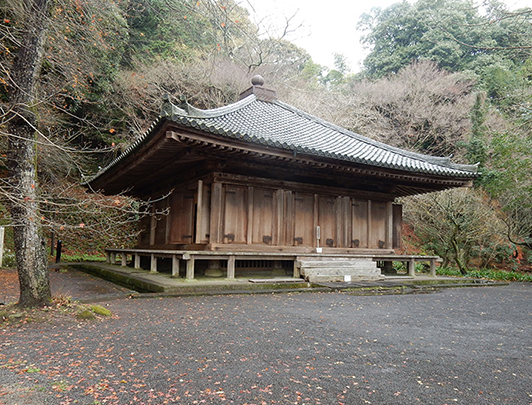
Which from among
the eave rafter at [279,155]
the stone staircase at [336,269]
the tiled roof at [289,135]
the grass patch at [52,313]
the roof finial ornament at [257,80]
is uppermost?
the roof finial ornament at [257,80]

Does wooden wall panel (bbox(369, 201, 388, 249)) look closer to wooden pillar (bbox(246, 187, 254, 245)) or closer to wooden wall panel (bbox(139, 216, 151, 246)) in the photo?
wooden pillar (bbox(246, 187, 254, 245))

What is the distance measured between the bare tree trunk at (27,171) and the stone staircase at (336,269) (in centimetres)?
586

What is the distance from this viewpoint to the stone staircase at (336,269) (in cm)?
920

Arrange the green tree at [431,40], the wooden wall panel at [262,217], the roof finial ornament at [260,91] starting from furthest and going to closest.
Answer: the green tree at [431,40]
the roof finial ornament at [260,91]
the wooden wall panel at [262,217]

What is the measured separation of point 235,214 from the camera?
31.4 ft

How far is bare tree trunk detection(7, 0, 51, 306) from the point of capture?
182 inches

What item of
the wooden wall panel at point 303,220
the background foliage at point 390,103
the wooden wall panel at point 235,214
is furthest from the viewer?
the background foliage at point 390,103

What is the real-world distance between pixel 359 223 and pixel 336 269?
2.48 meters

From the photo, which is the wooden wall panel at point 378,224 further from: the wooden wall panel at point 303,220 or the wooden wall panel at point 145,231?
the wooden wall panel at point 145,231

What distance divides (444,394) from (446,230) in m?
16.5

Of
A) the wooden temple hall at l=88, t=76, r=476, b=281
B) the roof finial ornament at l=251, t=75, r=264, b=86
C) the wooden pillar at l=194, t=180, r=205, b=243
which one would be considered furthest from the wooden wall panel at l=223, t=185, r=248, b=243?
the roof finial ornament at l=251, t=75, r=264, b=86

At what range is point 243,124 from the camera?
32.8 feet

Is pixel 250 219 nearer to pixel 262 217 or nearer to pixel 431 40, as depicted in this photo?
pixel 262 217

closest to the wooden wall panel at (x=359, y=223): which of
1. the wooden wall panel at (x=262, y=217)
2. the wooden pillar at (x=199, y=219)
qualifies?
the wooden wall panel at (x=262, y=217)
